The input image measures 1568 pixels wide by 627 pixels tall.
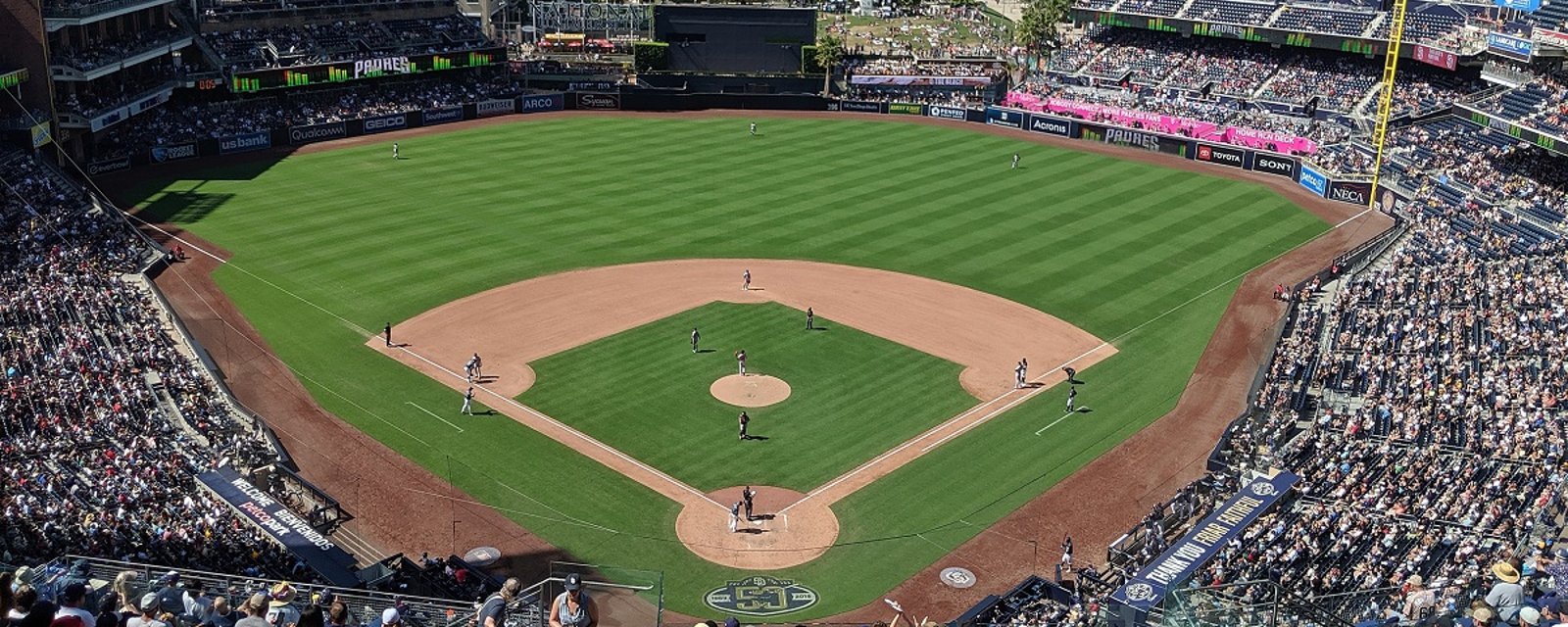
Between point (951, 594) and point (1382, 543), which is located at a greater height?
point (1382, 543)

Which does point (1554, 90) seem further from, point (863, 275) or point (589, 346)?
point (589, 346)

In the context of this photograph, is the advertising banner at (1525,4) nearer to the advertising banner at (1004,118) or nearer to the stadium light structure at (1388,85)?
the stadium light structure at (1388,85)

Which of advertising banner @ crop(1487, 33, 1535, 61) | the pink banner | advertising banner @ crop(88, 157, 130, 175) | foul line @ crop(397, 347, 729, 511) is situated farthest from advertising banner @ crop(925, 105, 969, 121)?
foul line @ crop(397, 347, 729, 511)

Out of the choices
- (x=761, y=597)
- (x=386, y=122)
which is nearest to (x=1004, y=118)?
(x=386, y=122)

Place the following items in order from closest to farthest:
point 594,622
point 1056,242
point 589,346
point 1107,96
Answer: point 594,622 → point 589,346 → point 1056,242 → point 1107,96

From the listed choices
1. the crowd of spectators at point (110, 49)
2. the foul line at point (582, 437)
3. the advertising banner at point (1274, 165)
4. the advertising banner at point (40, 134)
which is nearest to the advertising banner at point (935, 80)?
the advertising banner at point (1274, 165)

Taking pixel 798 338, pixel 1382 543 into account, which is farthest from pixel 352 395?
pixel 1382 543

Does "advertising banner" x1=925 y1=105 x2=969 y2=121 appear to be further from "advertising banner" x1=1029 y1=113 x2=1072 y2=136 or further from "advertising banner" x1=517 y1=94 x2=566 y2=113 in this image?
"advertising banner" x1=517 y1=94 x2=566 y2=113
